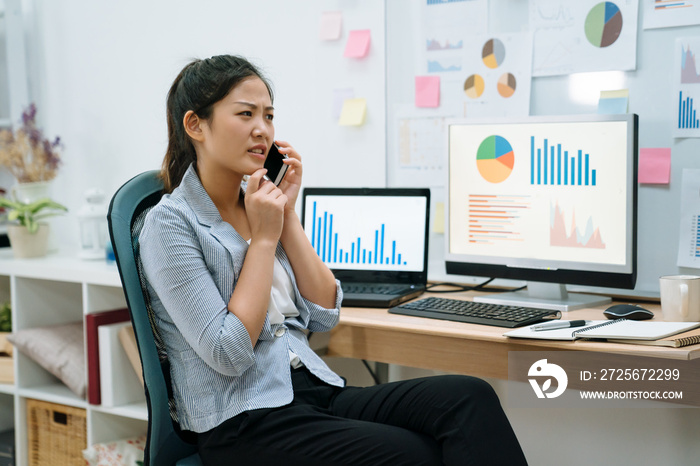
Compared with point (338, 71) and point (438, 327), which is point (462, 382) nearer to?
point (438, 327)

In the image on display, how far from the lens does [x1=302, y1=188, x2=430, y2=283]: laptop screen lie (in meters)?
2.10

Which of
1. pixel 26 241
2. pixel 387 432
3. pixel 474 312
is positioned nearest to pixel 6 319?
pixel 26 241

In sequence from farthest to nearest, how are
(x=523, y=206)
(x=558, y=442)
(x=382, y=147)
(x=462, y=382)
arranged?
(x=382, y=147), (x=558, y=442), (x=523, y=206), (x=462, y=382)

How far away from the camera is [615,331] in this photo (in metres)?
1.52

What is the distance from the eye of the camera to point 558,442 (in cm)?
212

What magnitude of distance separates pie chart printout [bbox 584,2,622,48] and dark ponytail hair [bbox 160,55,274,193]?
0.92m

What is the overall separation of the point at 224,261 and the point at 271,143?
0.92 ft

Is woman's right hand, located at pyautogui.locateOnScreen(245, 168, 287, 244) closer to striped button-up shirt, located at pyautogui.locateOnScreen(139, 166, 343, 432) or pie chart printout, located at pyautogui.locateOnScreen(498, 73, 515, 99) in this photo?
striped button-up shirt, located at pyautogui.locateOnScreen(139, 166, 343, 432)

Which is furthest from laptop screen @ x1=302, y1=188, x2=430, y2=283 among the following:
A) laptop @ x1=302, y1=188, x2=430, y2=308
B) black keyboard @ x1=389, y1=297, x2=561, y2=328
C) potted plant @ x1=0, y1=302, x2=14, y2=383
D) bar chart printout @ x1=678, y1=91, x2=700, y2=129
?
potted plant @ x1=0, y1=302, x2=14, y2=383

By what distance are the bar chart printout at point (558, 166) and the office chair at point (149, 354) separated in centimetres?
100

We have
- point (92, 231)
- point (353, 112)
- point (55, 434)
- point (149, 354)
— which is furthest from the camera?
point (92, 231)

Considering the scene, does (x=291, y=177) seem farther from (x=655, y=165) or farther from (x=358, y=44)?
(x=655, y=165)

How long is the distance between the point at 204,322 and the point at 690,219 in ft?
4.06

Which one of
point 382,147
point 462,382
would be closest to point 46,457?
point 382,147
